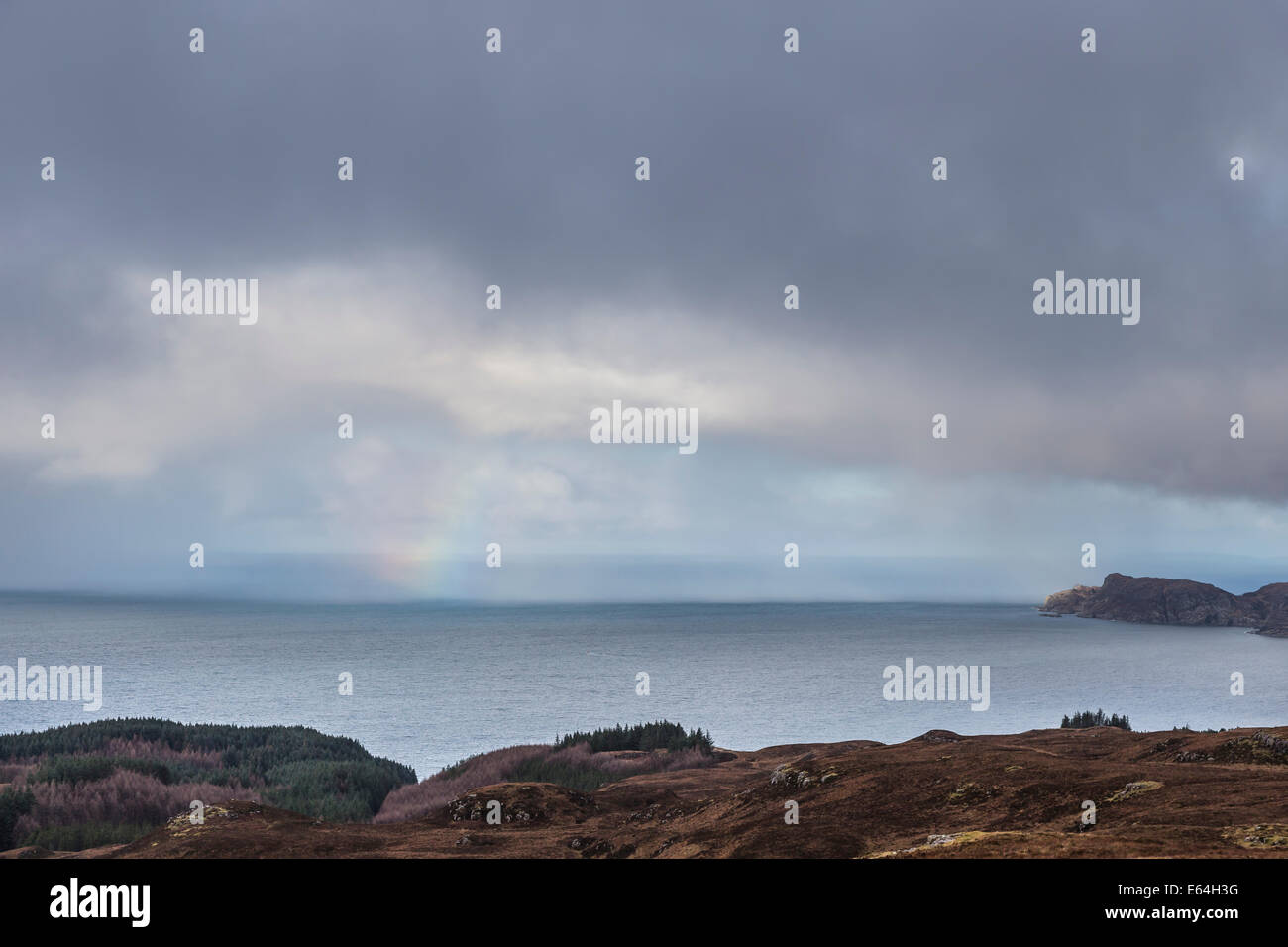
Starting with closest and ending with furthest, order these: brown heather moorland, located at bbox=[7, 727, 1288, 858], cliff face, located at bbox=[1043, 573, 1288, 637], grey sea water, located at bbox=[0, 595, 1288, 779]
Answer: brown heather moorland, located at bbox=[7, 727, 1288, 858] → grey sea water, located at bbox=[0, 595, 1288, 779] → cliff face, located at bbox=[1043, 573, 1288, 637]

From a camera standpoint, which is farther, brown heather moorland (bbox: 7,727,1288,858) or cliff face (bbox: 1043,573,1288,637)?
cliff face (bbox: 1043,573,1288,637)

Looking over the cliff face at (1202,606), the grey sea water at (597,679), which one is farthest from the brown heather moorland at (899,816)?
the cliff face at (1202,606)

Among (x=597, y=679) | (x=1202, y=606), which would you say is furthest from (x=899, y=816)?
(x=1202, y=606)

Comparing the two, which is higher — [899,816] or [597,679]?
[899,816]

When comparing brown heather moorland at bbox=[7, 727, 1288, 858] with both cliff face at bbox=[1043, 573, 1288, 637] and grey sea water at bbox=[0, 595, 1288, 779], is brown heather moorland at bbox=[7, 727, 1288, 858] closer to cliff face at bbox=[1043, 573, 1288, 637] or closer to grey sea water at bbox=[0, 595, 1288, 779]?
grey sea water at bbox=[0, 595, 1288, 779]

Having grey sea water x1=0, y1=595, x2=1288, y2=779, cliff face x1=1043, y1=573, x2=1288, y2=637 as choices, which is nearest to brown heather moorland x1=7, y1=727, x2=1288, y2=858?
grey sea water x1=0, y1=595, x2=1288, y2=779

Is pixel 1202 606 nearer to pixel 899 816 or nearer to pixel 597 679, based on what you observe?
pixel 597 679
